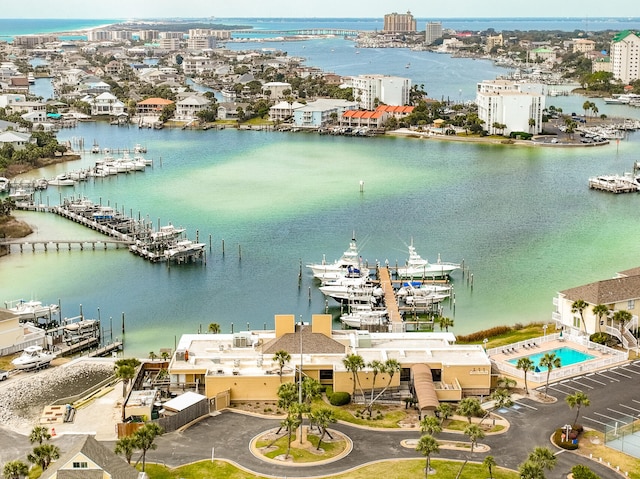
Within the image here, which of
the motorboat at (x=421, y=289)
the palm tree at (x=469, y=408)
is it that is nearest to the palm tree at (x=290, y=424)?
the palm tree at (x=469, y=408)

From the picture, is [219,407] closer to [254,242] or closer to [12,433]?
[12,433]

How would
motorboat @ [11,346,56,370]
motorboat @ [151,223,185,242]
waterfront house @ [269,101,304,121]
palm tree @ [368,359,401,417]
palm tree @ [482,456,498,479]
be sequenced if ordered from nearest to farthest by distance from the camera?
palm tree @ [482,456,498,479] → palm tree @ [368,359,401,417] → motorboat @ [11,346,56,370] → motorboat @ [151,223,185,242] → waterfront house @ [269,101,304,121]

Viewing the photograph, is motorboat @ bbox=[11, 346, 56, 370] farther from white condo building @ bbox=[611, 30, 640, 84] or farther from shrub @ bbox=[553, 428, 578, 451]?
white condo building @ bbox=[611, 30, 640, 84]

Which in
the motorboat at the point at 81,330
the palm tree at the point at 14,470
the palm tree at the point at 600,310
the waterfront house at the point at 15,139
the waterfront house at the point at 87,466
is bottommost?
the motorboat at the point at 81,330

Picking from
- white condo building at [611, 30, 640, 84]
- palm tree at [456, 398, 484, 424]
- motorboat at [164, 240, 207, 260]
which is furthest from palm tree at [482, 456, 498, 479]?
white condo building at [611, 30, 640, 84]

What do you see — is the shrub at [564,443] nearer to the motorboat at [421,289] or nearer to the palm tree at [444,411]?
the palm tree at [444,411]

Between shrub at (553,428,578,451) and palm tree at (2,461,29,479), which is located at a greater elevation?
palm tree at (2,461,29,479)
